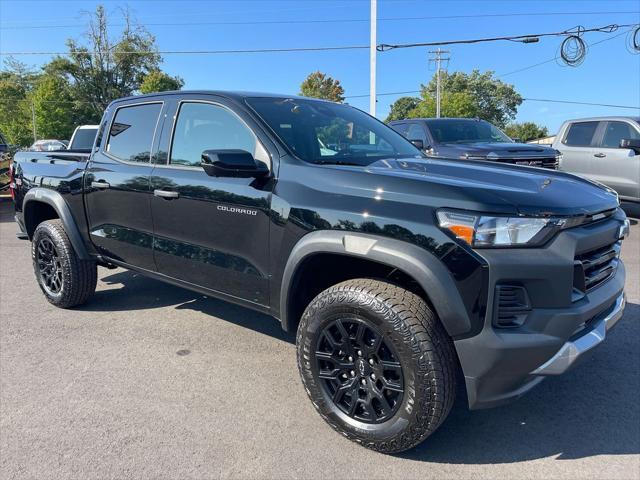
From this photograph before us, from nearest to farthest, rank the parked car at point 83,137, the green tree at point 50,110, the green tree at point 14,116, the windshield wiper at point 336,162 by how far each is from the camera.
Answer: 1. the windshield wiper at point 336,162
2. the parked car at point 83,137
3. the green tree at point 50,110
4. the green tree at point 14,116

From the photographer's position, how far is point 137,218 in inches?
145

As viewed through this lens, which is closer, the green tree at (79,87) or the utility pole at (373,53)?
the utility pole at (373,53)

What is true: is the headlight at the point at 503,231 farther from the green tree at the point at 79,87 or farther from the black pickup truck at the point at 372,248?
the green tree at the point at 79,87

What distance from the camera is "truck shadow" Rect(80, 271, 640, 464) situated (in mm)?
2498

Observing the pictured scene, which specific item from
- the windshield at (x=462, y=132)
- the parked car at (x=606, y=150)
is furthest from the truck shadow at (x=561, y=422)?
the windshield at (x=462, y=132)

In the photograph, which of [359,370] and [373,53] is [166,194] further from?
[373,53]

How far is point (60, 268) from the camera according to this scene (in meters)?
4.53

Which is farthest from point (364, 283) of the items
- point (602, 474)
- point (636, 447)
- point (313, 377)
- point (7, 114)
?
point (7, 114)

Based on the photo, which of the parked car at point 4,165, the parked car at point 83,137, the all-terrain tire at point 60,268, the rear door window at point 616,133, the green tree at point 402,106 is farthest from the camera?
the green tree at point 402,106

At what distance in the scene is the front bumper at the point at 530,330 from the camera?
2.09 m

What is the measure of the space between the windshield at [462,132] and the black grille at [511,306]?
7270mm

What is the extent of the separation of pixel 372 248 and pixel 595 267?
3.70ft

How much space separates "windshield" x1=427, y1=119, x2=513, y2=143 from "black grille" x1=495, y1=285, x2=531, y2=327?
23.9ft

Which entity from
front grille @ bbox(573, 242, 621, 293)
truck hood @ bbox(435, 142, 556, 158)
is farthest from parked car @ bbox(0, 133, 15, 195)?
front grille @ bbox(573, 242, 621, 293)
